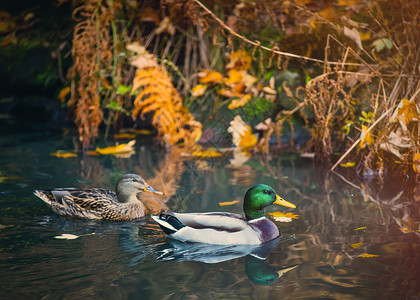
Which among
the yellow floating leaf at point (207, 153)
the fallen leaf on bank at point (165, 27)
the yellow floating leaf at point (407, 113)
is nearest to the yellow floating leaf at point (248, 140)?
the yellow floating leaf at point (207, 153)

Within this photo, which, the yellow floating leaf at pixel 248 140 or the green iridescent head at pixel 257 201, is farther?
the yellow floating leaf at pixel 248 140

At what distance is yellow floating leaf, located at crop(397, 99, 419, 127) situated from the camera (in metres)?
6.12

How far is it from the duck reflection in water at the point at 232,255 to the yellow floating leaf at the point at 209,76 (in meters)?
4.60

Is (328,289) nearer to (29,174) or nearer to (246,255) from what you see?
(246,255)

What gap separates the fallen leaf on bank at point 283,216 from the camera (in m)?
5.41

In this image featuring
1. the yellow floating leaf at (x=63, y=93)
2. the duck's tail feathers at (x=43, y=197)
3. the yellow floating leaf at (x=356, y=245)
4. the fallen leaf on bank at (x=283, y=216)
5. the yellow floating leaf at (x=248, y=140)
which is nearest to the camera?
the yellow floating leaf at (x=356, y=245)

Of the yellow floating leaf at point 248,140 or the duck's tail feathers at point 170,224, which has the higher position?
the duck's tail feathers at point 170,224

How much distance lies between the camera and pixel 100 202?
567cm

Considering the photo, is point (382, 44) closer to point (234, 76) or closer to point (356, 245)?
point (234, 76)

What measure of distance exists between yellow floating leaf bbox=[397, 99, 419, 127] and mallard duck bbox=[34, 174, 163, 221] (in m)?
2.69

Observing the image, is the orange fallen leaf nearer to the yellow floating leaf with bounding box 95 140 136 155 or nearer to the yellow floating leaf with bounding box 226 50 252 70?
the yellow floating leaf with bounding box 226 50 252 70

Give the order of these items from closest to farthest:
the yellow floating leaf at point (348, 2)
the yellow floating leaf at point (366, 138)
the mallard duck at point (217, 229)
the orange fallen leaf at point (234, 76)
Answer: the mallard duck at point (217, 229)
the yellow floating leaf at point (366, 138)
the yellow floating leaf at point (348, 2)
the orange fallen leaf at point (234, 76)

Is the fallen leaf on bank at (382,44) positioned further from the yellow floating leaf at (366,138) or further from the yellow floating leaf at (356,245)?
the yellow floating leaf at (356,245)

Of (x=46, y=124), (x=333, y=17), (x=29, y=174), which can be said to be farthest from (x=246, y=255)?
(x=46, y=124)
